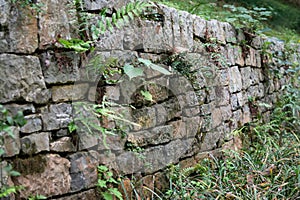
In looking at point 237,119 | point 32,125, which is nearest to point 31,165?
point 32,125

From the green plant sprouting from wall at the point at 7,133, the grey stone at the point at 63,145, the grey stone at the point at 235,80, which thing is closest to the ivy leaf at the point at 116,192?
the grey stone at the point at 63,145

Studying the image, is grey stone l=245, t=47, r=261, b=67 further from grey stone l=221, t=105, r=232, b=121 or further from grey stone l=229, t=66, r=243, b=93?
grey stone l=221, t=105, r=232, b=121

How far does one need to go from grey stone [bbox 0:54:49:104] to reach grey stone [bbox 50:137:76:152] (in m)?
0.25

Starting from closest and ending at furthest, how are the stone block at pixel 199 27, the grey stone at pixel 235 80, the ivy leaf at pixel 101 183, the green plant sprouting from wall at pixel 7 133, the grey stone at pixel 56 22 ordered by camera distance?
the green plant sprouting from wall at pixel 7 133, the grey stone at pixel 56 22, the ivy leaf at pixel 101 183, the stone block at pixel 199 27, the grey stone at pixel 235 80

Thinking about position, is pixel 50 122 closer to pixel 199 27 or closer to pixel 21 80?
pixel 21 80

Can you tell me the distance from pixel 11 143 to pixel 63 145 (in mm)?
323

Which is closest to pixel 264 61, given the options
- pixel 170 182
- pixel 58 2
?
pixel 170 182

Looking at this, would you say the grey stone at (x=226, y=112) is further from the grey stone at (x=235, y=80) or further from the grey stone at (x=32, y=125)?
the grey stone at (x=32, y=125)

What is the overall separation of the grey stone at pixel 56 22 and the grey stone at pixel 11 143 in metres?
0.50

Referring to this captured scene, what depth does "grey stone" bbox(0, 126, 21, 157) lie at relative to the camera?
192 cm

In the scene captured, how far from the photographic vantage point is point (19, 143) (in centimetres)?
198

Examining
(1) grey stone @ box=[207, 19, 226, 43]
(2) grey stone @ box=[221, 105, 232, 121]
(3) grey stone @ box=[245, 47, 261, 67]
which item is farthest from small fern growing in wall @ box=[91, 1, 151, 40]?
(3) grey stone @ box=[245, 47, 261, 67]

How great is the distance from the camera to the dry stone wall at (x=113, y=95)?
6.56 feet

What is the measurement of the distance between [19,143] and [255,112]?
3.19m
